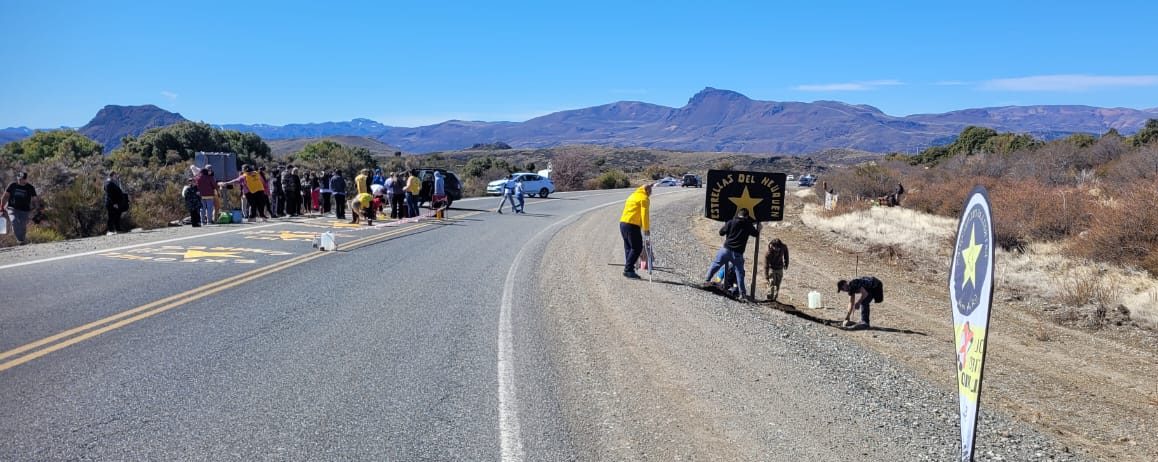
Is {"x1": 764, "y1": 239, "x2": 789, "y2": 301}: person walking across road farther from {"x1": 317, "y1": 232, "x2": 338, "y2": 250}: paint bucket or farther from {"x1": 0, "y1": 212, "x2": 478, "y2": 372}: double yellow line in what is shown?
{"x1": 317, "y1": 232, "x2": 338, "y2": 250}: paint bucket

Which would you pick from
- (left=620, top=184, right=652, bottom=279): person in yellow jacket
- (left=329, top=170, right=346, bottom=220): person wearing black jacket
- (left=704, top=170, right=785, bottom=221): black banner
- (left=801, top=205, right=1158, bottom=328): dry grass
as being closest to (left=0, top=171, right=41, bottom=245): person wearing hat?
(left=329, top=170, right=346, bottom=220): person wearing black jacket

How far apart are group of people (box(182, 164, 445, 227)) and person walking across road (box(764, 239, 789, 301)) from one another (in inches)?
498

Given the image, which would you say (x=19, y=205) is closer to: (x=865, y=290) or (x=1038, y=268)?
(x=865, y=290)

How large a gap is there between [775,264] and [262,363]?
926cm

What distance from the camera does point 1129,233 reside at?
17969 mm

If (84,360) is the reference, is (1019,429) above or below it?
below

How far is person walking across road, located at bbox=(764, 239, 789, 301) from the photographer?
13695mm

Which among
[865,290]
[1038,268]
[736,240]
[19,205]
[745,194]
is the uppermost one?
[745,194]

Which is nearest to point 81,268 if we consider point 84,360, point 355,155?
point 84,360

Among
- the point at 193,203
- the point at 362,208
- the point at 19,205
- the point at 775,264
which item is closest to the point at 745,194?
the point at 775,264

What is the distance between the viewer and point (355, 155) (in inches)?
2254

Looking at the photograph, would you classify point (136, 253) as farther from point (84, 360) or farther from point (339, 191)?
point (339, 191)

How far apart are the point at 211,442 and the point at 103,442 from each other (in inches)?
25.4

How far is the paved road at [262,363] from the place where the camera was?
207 inches
